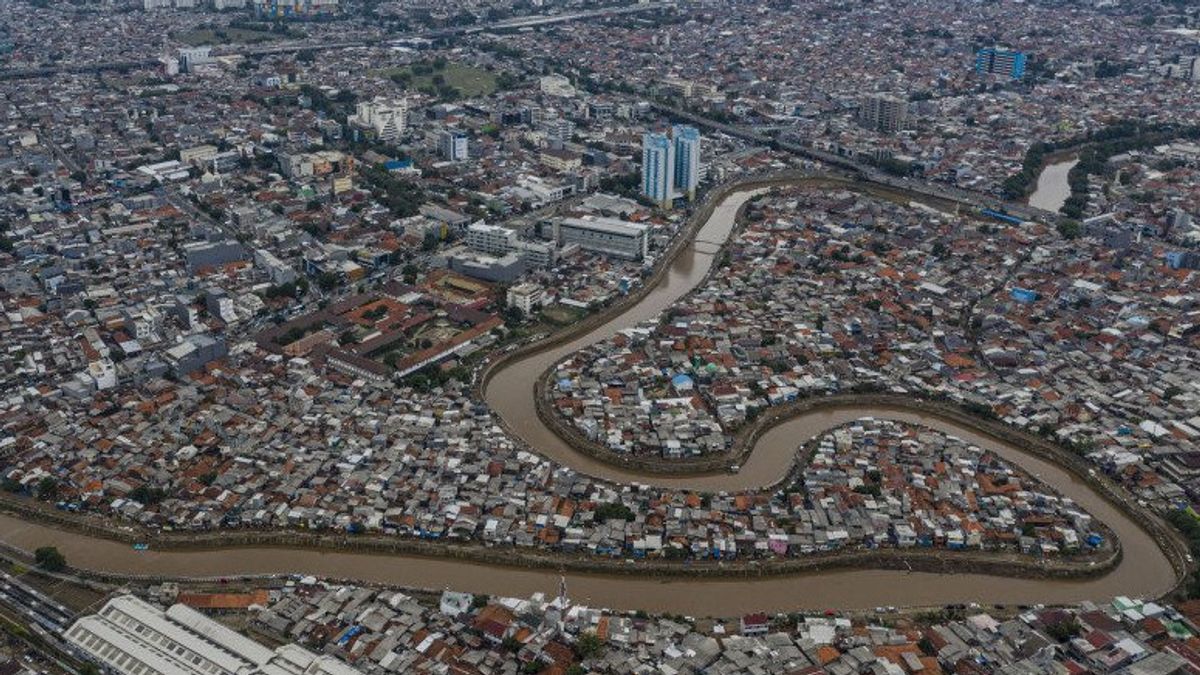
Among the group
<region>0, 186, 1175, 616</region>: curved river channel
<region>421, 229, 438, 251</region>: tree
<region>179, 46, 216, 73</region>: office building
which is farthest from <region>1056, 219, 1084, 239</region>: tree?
<region>179, 46, 216, 73</region>: office building

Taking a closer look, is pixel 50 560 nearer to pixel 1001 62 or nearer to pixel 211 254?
pixel 211 254

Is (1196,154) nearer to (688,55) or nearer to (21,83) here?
(688,55)

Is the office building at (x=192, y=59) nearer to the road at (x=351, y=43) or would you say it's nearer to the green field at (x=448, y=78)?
the road at (x=351, y=43)

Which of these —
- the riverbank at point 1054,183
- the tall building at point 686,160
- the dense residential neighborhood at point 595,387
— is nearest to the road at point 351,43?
the dense residential neighborhood at point 595,387

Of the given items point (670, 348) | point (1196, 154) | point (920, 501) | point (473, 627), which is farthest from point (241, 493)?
point (1196, 154)

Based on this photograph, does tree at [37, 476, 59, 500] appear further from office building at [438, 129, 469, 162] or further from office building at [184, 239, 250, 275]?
office building at [438, 129, 469, 162]

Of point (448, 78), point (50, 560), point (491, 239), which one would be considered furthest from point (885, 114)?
point (50, 560)
